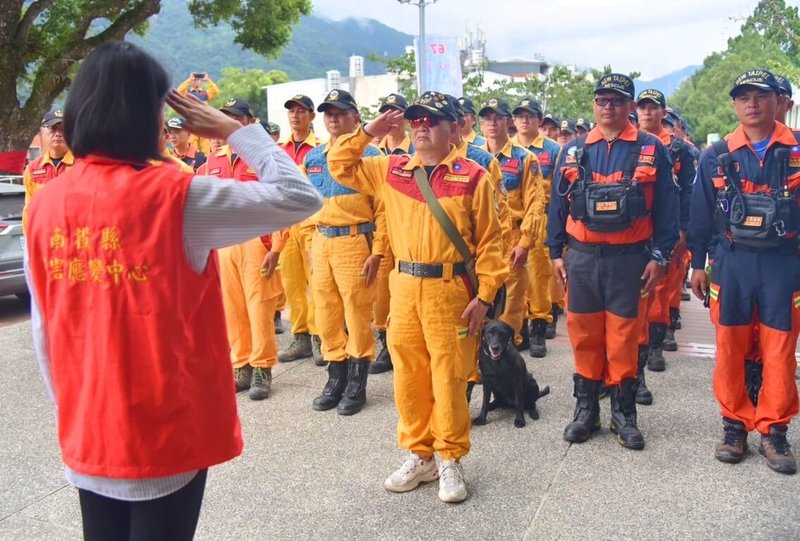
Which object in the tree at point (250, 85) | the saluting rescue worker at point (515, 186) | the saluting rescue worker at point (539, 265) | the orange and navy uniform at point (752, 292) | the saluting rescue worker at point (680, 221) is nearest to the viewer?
the orange and navy uniform at point (752, 292)

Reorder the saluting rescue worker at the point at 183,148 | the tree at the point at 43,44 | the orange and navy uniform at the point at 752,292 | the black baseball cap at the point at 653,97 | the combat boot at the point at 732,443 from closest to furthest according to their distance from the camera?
the orange and navy uniform at the point at 752,292
the combat boot at the point at 732,443
the black baseball cap at the point at 653,97
the saluting rescue worker at the point at 183,148
the tree at the point at 43,44

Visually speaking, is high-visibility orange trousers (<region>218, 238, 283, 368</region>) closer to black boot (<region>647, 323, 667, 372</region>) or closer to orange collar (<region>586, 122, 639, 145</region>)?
orange collar (<region>586, 122, 639, 145</region>)

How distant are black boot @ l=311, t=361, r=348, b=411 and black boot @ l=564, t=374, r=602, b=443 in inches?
65.7

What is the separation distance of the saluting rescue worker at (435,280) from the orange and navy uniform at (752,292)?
1387 millimetres

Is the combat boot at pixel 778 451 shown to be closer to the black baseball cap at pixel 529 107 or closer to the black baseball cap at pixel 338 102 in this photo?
the black baseball cap at pixel 338 102

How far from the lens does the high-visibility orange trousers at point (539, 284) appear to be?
6.76 meters

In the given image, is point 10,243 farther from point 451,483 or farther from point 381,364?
point 451,483

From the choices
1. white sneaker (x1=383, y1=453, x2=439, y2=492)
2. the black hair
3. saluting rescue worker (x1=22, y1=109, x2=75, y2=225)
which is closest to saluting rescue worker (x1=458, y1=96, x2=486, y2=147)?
saluting rescue worker (x1=22, y1=109, x2=75, y2=225)

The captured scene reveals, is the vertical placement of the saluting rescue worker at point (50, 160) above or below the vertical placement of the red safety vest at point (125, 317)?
above

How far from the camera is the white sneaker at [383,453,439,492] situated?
3.73m

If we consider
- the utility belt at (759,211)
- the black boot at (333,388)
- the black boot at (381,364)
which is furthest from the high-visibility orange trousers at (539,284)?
the utility belt at (759,211)

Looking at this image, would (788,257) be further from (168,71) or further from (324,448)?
(168,71)

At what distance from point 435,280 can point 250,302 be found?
228 centimetres

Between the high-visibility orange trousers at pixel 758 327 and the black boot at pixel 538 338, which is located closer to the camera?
the high-visibility orange trousers at pixel 758 327
